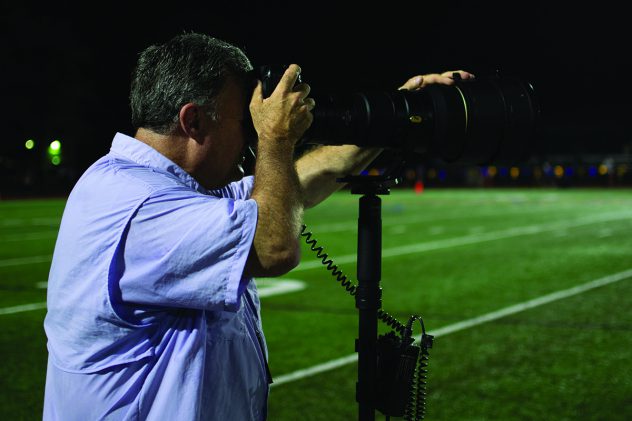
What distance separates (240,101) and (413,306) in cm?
657

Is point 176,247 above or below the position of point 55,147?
above

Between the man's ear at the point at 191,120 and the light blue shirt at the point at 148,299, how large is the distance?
0.29 feet

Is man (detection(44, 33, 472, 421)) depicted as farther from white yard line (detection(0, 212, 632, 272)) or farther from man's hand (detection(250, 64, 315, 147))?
white yard line (detection(0, 212, 632, 272))

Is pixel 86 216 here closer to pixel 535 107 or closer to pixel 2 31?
pixel 535 107

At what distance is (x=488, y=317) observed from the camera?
7.80m

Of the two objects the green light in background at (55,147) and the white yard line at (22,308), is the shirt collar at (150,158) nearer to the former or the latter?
the white yard line at (22,308)

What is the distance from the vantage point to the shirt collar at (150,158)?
2.05m

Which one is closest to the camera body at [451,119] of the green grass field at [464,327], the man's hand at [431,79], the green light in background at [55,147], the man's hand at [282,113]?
the man's hand at [431,79]

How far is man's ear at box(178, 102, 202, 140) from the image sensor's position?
6.55 ft

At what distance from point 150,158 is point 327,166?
900mm

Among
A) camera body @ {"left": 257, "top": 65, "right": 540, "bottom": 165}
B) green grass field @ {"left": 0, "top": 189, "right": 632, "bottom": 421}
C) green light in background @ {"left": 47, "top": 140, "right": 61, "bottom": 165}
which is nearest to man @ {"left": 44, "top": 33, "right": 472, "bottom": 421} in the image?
camera body @ {"left": 257, "top": 65, "right": 540, "bottom": 165}

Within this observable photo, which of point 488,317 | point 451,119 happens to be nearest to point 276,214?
point 451,119

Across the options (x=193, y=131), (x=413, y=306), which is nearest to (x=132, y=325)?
(x=193, y=131)

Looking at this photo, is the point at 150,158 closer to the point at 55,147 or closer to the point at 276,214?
the point at 276,214
